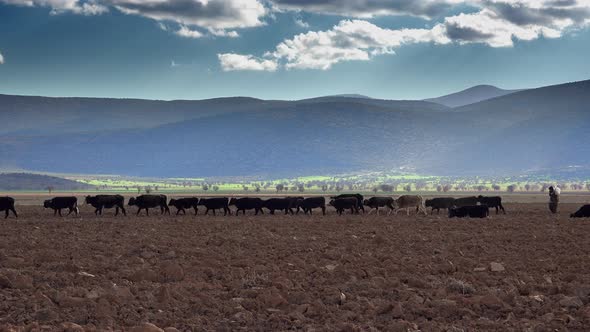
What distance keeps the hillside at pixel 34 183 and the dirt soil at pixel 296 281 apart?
530 ft

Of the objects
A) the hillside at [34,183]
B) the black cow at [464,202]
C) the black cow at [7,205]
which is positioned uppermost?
the hillside at [34,183]

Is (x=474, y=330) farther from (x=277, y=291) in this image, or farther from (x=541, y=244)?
(x=541, y=244)

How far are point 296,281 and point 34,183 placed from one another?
181773 millimetres

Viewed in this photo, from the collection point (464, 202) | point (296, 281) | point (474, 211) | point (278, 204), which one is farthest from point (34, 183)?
point (296, 281)

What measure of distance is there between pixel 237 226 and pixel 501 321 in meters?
21.4

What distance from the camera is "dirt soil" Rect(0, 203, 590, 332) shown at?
482 inches

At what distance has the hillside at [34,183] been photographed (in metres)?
180

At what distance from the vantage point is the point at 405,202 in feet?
149

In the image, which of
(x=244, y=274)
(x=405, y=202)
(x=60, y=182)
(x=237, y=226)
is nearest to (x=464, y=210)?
(x=405, y=202)

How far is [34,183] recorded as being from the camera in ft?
611

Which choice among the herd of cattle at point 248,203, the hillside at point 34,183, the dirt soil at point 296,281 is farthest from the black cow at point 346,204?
the hillside at point 34,183

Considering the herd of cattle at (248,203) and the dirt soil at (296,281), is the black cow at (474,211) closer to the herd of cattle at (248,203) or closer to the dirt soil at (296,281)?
the herd of cattle at (248,203)

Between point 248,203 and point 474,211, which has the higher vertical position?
point 248,203

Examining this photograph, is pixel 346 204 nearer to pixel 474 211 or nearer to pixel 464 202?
pixel 474 211
